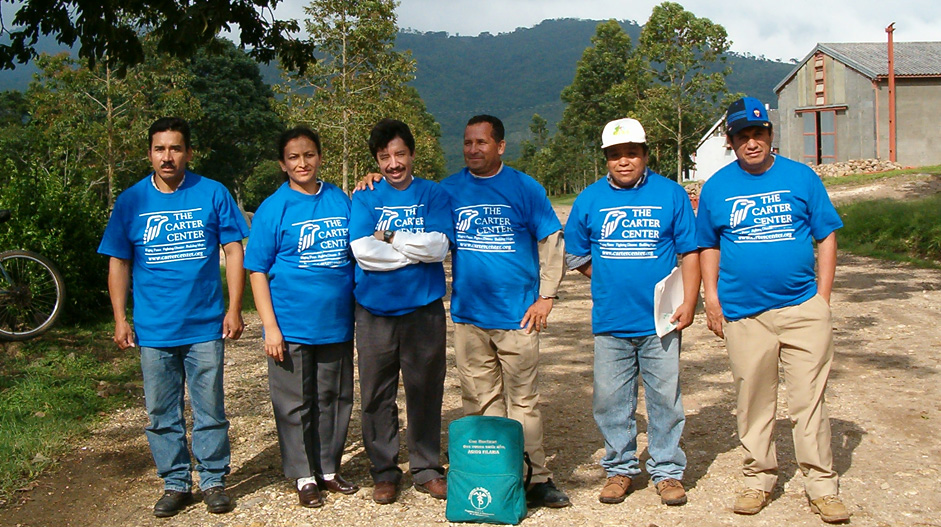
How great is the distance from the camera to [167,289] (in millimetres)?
4680

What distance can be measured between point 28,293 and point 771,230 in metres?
6.92

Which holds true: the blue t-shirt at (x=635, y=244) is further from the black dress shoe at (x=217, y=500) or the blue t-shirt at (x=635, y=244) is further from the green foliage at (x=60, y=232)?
the green foliage at (x=60, y=232)

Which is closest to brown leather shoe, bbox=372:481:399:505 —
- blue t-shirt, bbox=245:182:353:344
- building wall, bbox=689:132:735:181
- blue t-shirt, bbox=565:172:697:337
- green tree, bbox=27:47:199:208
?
blue t-shirt, bbox=245:182:353:344

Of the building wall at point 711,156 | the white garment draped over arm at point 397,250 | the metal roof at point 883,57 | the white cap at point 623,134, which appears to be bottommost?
the white garment draped over arm at point 397,250

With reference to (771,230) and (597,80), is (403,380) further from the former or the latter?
(597,80)

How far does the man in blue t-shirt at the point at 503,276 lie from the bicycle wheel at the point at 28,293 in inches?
210

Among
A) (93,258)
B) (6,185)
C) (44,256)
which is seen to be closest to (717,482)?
(44,256)

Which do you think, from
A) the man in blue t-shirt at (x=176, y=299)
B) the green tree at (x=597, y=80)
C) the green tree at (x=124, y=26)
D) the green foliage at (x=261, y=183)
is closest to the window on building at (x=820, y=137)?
the green tree at (x=597, y=80)

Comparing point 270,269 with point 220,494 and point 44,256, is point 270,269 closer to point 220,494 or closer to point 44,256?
point 220,494

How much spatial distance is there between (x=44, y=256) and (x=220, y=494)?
16.9 ft

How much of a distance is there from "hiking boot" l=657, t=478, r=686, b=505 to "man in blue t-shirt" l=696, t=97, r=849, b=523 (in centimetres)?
27

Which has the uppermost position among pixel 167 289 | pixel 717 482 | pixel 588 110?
pixel 588 110

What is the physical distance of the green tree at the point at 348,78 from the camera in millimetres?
21438

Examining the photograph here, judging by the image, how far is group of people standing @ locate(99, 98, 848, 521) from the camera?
4598 mm
